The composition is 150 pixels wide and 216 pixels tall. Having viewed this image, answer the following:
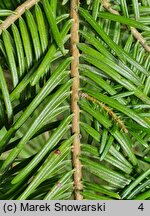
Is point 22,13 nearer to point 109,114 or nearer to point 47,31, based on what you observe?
point 47,31

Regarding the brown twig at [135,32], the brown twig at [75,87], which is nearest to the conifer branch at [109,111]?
the brown twig at [75,87]

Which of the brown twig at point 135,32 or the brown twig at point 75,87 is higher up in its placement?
the brown twig at point 135,32

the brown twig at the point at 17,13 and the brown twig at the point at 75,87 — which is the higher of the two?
the brown twig at the point at 17,13

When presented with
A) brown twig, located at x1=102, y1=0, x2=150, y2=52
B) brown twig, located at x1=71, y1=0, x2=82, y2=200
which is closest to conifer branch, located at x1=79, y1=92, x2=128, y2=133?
brown twig, located at x1=71, y1=0, x2=82, y2=200

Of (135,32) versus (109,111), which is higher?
(135,32)

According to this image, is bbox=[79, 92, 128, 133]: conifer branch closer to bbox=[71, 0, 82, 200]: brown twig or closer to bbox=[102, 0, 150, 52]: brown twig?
bbox=[71, 0, 82, 200]: brown twig

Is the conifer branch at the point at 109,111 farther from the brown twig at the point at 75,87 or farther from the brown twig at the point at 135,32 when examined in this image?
the brown twig at the point at 135,32

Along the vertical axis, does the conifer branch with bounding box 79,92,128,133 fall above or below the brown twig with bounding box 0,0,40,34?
below

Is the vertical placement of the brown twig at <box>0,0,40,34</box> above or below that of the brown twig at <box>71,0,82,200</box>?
above
